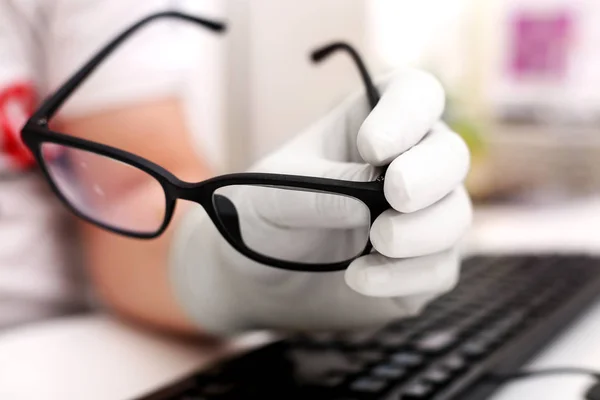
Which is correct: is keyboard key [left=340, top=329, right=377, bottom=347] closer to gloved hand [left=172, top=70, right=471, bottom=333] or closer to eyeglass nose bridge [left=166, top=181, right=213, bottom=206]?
gloved hand [left=172, top=70, right=471, bottom=333]

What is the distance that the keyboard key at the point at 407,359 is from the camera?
26 centimetres

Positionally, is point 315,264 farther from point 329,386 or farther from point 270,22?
point 270,22

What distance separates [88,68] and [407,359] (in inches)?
7.6

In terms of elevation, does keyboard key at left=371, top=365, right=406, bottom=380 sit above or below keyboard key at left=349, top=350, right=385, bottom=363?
below

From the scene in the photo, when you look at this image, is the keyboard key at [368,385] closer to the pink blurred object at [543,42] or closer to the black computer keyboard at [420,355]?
the black computer keyboard at [420,355]

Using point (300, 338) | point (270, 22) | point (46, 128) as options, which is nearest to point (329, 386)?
point (300, 338)

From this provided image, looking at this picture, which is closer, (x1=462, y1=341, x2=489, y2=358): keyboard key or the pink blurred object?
(x1=462, y1=341, x2=489, y2=358): keyboard key

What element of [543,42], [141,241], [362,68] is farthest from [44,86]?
[543,42]

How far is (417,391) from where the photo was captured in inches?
9.2

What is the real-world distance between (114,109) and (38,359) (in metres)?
0.15

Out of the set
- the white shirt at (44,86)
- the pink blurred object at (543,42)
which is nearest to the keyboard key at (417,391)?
the white shirt at (44,86)

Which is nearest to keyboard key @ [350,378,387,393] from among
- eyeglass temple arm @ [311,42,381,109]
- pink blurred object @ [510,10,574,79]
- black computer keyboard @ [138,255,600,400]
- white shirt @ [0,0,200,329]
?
black computer keyboard @ [138,255,600,400]

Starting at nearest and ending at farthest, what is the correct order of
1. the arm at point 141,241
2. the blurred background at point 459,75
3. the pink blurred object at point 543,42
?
the arm at point 141,241 → the blurred background at point 459,75 → the pink blurred object at point 543,42

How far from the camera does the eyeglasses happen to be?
Result: 21 cm
